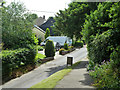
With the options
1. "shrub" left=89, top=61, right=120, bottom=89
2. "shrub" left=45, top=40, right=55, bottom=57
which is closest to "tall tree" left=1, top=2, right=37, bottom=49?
"shrub" left=45, top=40, right=55, bottom=57

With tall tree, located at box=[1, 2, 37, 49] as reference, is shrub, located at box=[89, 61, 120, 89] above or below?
below

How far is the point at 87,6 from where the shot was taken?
20.9 m

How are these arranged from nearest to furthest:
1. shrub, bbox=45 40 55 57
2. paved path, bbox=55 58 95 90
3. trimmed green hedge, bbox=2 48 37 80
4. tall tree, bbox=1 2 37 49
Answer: paved path, bbox=55 58 95 90 < trimmed green hedge, bbox=2 48 37 80 < tall tree, bbox=1 2 37 49 < shrub, bbox=45 40 55 57

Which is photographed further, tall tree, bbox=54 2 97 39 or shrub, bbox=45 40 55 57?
shrub, bbox=45 40 55 57

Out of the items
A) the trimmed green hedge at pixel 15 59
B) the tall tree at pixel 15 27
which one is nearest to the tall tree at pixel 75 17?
the tall tree at pixel 15 27

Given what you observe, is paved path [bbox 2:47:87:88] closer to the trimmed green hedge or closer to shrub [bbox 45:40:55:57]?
the trimmed green hedge

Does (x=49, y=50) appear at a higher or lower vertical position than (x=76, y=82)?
higher

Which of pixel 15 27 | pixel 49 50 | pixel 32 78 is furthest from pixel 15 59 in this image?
pixel 49 50

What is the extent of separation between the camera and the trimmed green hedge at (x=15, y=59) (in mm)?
13148

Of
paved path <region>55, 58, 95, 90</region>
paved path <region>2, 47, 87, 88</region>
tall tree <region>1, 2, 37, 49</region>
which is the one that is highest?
tall tree <region>1, 2, 37, 49</region>

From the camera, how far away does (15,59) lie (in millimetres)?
14938

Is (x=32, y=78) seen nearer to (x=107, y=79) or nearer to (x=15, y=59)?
(x=15, y=59)

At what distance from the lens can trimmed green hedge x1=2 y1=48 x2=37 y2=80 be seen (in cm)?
1315

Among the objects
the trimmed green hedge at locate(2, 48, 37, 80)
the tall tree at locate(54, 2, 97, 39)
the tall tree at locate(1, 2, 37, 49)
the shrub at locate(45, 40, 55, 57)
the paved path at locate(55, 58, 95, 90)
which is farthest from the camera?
the shrub at locate(45, 40, 55, 57)
